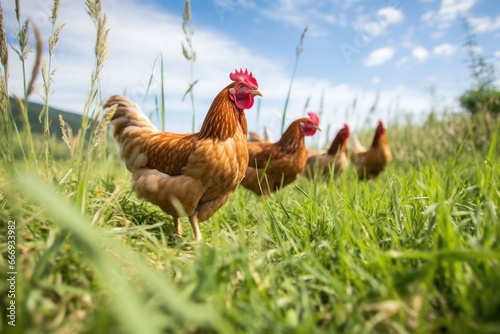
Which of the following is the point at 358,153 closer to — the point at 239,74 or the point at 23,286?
the point at 239,74

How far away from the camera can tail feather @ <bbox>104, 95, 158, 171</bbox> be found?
113 inches

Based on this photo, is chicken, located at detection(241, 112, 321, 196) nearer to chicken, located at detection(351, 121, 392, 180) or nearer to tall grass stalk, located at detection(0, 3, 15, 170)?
chicken, located at detection(351, 121, 392, 180)

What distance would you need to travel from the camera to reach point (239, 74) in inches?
112

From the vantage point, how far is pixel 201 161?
2334mm

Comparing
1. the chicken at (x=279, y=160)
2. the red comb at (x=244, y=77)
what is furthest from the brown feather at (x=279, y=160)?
the red comb at (x=244, y=77)

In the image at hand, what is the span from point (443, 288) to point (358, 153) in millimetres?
5909

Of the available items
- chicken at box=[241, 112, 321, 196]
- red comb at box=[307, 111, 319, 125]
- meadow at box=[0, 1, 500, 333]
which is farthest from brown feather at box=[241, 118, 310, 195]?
meadow at box=[0, 1, 500, 333]

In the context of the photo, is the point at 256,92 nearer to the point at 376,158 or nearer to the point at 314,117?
the point at 314,117

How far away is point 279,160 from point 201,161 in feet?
7.00

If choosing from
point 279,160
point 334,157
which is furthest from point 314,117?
point 334,157

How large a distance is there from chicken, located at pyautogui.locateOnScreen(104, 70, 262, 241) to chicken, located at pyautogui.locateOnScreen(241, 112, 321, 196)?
1629 mm

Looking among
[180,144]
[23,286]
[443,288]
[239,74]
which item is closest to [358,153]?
[239,74]

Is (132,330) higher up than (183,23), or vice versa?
(183,23)

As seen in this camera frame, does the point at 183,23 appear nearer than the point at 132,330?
No
